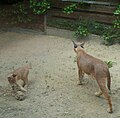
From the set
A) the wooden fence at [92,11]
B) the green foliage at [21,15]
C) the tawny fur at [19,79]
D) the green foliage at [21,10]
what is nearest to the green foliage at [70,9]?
the wooden fence at [92,11]

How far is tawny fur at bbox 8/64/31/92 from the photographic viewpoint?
20.1ft

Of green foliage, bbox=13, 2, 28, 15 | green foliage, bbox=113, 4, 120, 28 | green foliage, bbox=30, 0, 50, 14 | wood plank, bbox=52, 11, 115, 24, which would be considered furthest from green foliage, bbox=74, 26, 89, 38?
green foliage, bbox=13, 2, 28, 15

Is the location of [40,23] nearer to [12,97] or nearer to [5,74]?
[5,74]

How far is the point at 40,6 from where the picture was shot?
10.3m

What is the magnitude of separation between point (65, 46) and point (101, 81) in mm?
3675

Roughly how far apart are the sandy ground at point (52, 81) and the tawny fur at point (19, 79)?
0.50ft

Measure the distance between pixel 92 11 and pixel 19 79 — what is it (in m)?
4.20

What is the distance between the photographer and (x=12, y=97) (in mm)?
6160

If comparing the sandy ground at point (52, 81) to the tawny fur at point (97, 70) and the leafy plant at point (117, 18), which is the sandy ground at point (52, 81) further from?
the leafy plant at point (117, 18)

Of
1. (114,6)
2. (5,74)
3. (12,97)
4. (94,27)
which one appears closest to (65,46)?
(94,27)

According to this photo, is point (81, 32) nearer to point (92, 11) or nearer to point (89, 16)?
point (89, 16)

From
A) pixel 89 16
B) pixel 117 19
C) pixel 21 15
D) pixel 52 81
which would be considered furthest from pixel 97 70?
pixel 21 15

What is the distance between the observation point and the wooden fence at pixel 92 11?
9445 millimetres

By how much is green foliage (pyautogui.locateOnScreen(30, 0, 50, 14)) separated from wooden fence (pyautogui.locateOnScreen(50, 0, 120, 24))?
0.98 ft
